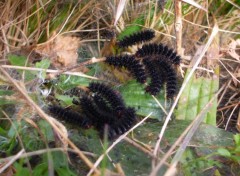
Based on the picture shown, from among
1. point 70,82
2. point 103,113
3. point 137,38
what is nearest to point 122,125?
point 103,113

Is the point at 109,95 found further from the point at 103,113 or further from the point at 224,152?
the point at 224,152

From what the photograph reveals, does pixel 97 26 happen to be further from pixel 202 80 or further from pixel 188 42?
pixel 202 80

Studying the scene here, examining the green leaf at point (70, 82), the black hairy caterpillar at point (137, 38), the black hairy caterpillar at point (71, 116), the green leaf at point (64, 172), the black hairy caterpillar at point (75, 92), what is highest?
the black hairy caterpillar at point (137, 38)

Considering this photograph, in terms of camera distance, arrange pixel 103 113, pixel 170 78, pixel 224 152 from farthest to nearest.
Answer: pixel 170 78
pixel 103 113
pixel 224 152

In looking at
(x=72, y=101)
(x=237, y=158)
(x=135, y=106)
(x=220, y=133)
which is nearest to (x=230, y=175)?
(x=237, y=158)

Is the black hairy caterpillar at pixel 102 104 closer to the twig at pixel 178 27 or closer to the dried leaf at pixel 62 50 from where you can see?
the dried leaf at pixel 62 50

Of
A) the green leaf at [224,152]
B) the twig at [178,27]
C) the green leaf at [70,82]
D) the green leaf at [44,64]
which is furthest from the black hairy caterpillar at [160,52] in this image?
the green leaf at [224,152]

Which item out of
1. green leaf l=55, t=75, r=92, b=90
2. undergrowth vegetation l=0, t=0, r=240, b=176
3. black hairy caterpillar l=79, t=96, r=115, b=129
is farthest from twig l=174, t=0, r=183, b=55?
black hairy caterpillar l=79, t=96, r=115, b=129
